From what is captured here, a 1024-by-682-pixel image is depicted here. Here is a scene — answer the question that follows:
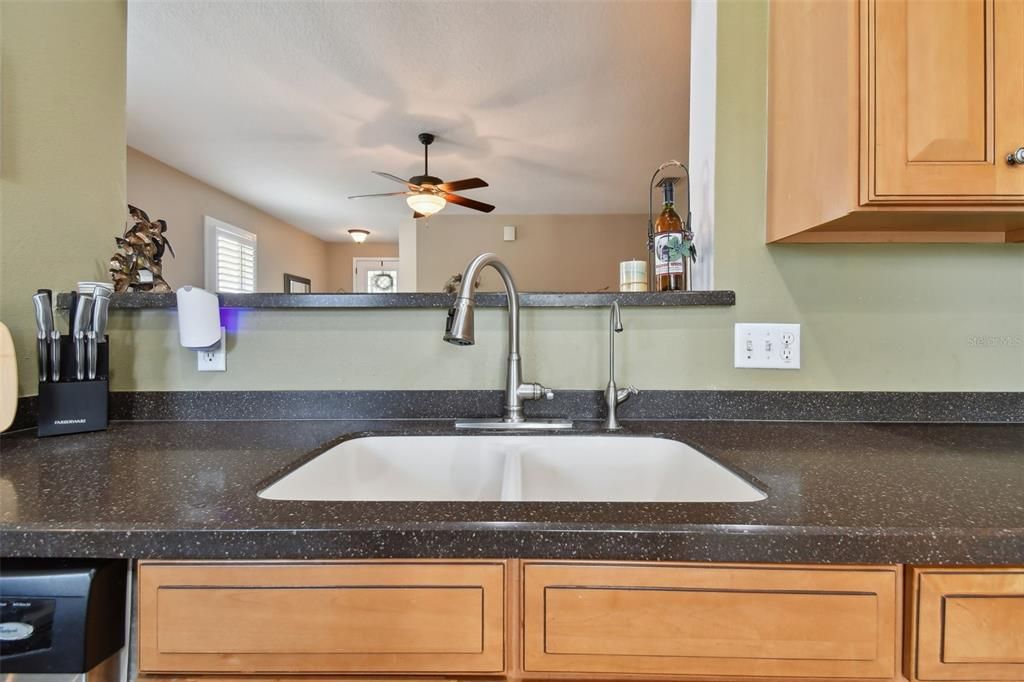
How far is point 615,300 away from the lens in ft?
3.54

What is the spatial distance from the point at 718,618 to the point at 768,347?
734mm

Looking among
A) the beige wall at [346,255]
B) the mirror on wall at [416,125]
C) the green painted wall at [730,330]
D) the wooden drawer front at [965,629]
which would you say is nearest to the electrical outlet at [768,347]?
the green painted wall at [730,330]

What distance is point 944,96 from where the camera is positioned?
2.48 ft

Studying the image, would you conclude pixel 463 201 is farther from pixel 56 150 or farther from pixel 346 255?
pixel 346 255

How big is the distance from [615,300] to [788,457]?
0.47 meters

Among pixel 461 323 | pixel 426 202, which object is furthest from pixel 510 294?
pixel 426 202

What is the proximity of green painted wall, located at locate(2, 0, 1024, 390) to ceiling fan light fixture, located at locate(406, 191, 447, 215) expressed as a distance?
2.61 m

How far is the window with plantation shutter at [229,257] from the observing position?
13.7 feet

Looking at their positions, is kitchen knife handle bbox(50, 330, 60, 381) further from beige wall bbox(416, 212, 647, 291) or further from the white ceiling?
beige wall bbox(416, 212, 647, 291)

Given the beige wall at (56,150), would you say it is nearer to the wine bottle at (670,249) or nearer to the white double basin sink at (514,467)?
the white double basin sink at (514,467)

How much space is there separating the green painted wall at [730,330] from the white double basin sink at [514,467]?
18cm

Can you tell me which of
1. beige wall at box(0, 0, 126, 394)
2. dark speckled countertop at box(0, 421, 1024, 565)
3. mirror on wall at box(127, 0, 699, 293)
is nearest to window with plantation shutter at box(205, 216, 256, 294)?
mirror on wall at box(127, 0, 699, 293)

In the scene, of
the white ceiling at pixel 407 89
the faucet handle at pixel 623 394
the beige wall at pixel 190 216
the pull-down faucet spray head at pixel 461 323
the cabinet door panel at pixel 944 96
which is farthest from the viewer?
the beige wall at pixel 190 216

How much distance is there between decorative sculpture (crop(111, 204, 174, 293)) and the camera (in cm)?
114
